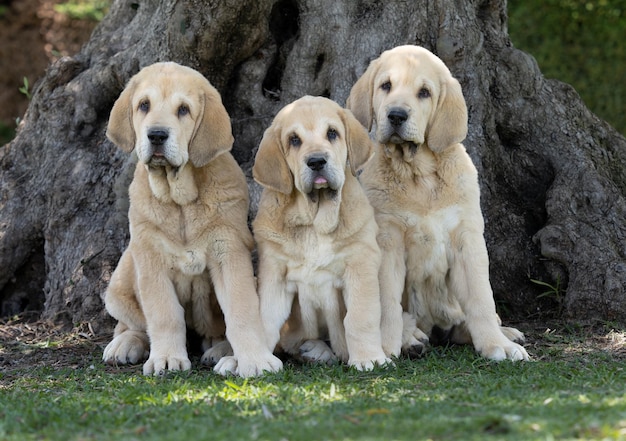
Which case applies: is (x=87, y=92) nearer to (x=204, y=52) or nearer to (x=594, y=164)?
(x=204, y=52)

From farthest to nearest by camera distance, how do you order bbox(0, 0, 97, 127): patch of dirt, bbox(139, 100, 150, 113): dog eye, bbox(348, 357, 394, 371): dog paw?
bbox(0, 0, 97, 127): patch of dirt → bbox(139, 100, 150, 113): dog eye → bbox(348, 357, 394, 371): dog paw

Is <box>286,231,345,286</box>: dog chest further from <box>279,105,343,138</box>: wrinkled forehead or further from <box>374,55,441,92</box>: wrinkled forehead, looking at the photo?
<box>374,55,441,92</box>: wrinkled forehead

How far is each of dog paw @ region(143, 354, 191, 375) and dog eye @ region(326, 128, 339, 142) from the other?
5.83 ft

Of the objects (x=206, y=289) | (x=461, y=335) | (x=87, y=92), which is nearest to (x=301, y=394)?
(x=206, y=289)

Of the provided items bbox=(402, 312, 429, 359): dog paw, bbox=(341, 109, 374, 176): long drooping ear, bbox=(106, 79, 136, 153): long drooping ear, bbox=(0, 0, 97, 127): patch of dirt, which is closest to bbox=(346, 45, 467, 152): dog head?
bbox=(341, 109, 374, 176): long drooping ear

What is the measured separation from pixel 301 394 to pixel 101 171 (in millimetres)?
3958

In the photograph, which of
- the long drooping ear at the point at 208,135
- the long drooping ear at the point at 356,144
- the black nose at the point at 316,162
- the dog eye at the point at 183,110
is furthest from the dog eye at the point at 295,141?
the dog eye at the point at 183,110

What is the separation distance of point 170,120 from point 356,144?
124 centimetres

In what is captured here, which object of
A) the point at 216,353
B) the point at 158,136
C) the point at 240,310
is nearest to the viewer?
the point at 158,136

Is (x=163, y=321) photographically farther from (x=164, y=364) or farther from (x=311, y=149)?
(x=311, y=149)

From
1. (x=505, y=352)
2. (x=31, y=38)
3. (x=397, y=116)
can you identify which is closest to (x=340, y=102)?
(x=397, y=116)

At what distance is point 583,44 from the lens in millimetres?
14195

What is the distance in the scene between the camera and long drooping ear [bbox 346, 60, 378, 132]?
7.06 meters

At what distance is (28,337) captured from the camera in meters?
8.40
